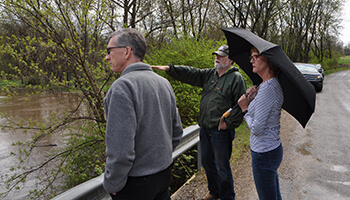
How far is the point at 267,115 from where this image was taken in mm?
2113

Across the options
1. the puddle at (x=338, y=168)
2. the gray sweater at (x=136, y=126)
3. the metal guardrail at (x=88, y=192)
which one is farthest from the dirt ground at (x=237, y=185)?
the gray sweater at (x=136, y=126)

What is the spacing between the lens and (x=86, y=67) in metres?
5.07

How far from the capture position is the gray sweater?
152 centimetres

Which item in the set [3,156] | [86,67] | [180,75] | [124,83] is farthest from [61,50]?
[3,156]

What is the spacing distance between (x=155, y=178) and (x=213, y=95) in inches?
62.2

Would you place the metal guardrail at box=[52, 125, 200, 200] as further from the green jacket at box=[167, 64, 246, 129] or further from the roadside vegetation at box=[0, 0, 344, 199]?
the roadside vegetation at box=[0, 0, 344, 199]

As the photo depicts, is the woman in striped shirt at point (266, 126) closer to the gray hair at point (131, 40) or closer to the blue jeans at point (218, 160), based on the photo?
the blue jeans at point (218, 160)

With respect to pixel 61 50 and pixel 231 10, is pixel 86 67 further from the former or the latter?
pixel 231 10

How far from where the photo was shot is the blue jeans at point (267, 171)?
2193 millimetres

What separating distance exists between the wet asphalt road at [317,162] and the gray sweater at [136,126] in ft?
8.25

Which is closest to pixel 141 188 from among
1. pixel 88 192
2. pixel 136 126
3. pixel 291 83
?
pixel 136 126

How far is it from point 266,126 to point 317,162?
3.21 m

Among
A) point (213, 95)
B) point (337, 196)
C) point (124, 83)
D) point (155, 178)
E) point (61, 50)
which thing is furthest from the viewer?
point (61, 50)

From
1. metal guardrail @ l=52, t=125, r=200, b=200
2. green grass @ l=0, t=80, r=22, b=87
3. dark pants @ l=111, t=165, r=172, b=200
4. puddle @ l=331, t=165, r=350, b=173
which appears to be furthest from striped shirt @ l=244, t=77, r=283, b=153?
green grass @ l=0, t=80, r=22, b=87
